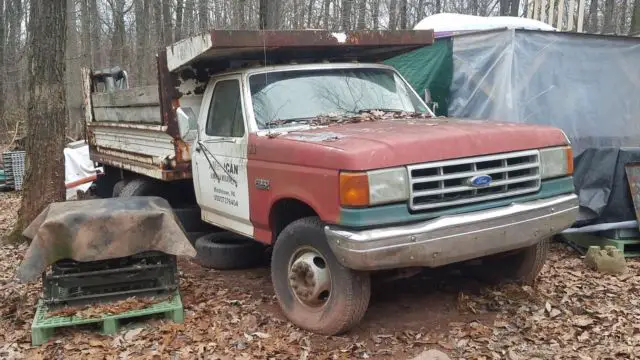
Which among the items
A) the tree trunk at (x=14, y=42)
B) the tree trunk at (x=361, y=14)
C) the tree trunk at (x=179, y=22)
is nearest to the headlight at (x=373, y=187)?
the tree trunk at (x=361, y=14)

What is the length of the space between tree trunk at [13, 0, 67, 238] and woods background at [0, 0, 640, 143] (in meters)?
11.4

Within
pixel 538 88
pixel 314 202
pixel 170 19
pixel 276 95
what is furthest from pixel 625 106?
pixel 170 19

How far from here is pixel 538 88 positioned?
732 cm

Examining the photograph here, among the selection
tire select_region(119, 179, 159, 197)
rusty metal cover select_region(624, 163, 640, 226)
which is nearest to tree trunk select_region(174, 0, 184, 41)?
tire select_region(119, 179, 159, 197)


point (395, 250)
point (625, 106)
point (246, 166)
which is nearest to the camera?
point (395, 250)

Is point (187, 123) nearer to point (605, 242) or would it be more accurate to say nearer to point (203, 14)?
point (605, 242)

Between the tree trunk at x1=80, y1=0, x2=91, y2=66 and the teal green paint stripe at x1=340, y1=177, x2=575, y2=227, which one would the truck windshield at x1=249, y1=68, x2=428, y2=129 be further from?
the tree trunk at x1=80, y1=0, x2=91, y2=66

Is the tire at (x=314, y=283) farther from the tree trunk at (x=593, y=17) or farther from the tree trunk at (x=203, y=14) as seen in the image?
the tree trunk at (x=593, y=17)

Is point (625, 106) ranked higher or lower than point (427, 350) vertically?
higher

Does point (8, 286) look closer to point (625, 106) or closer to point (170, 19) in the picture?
point (625, 106)

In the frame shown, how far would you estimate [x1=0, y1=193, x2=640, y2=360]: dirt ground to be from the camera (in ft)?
13.9

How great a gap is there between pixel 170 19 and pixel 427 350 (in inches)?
789

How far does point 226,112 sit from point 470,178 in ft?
8.31

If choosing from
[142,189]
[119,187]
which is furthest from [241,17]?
[142,189]
